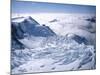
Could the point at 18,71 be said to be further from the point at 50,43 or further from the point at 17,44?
the point at 50,43

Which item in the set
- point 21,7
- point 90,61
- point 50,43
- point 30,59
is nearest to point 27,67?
point 30,59

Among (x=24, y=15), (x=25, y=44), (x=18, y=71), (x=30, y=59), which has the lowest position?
(x=18, y=71)

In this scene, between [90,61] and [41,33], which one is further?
[90,61]

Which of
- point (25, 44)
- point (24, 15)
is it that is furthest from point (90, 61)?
point (24, 15)

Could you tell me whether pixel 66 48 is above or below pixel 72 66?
above

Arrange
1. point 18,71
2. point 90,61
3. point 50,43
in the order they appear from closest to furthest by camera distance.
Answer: point 18,71 → point 50,43 → point 90,61

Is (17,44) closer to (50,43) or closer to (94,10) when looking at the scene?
(50,43)

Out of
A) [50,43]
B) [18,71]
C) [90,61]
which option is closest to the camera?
[18,71]
